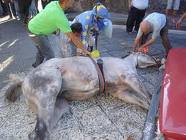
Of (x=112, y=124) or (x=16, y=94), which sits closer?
(x=112, y=124)

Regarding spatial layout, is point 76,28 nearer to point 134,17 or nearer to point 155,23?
point 155,23

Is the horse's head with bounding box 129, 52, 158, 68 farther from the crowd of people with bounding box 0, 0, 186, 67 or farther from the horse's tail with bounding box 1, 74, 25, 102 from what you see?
the horse's tail with bounding box 1, 74, 25, 102

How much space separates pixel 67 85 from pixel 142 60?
1.42 meters

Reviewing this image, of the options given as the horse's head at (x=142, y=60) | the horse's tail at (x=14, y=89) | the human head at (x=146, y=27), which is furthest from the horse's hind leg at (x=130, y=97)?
the human head at (x=146, y=27)

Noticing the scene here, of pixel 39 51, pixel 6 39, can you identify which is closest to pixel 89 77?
pixel 39 51

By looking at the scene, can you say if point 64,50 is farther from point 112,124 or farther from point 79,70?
point 112,124

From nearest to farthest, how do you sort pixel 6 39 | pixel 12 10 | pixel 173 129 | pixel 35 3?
pixel 173 129, pixel 6 39, pixel 35 3, pixel 12 10

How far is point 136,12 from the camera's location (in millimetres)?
7035

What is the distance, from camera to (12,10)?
9.66m

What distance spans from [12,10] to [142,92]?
704 centimetres

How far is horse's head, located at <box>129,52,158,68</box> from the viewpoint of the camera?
457 centimetres

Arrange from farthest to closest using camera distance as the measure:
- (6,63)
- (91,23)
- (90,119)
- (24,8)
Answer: (24,8) < (6,63) < (91,23) < (90,119)

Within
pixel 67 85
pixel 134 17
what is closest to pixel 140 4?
pixel 134 17

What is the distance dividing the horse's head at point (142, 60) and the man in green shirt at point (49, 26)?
0.75m
